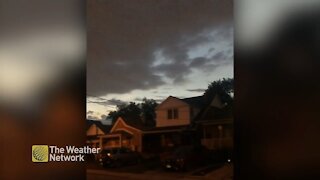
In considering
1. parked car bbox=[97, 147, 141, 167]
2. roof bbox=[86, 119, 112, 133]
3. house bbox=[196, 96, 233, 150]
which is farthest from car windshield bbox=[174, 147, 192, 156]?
roof bbox=[86, 119, 112, 133]

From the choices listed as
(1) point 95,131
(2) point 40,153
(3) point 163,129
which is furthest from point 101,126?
(2) point 40,153

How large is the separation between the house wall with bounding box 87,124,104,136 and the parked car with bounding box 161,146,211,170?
562 millimetres

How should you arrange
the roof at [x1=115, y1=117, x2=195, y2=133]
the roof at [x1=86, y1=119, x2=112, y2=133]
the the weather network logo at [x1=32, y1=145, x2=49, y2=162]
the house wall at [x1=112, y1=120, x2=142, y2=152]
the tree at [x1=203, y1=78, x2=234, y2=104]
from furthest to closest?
the the weather network logo at [x1=32, y1=145, x2=49, y2=162]
the roof at [x1=86, y1=119, x2=112, y2=133]
the house wall at [x1=112, y1=120, x2=142, y2=152]
the roof at [x1=115, y1=117, x2=195, y2=133]
the tree at [x1=203, y1=78, x2=234, y2=104]

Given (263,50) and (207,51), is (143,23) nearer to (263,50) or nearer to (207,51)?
(207,51)

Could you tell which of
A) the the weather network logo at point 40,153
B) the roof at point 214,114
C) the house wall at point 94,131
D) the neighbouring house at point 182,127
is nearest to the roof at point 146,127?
the neighbouring house at point 182,127

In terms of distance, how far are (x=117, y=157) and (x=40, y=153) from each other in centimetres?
72

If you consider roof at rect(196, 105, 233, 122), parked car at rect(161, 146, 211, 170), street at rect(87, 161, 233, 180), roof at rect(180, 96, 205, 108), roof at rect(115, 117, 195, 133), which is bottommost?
street at rect(87, 161, 233, 180)

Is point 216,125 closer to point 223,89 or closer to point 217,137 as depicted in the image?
point 217,137

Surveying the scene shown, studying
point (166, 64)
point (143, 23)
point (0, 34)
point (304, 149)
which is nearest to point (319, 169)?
point (304, 149)

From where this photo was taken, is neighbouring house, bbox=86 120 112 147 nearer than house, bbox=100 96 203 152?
No

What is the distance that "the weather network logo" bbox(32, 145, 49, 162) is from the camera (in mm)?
3965

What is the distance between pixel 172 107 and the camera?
3.42m

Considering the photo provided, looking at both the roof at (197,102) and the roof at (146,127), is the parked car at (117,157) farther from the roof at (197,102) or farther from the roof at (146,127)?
the roof at (197,102)

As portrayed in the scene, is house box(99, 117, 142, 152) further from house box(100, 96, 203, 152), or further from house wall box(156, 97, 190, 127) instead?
house wall box(156, 97, 190, 127)
